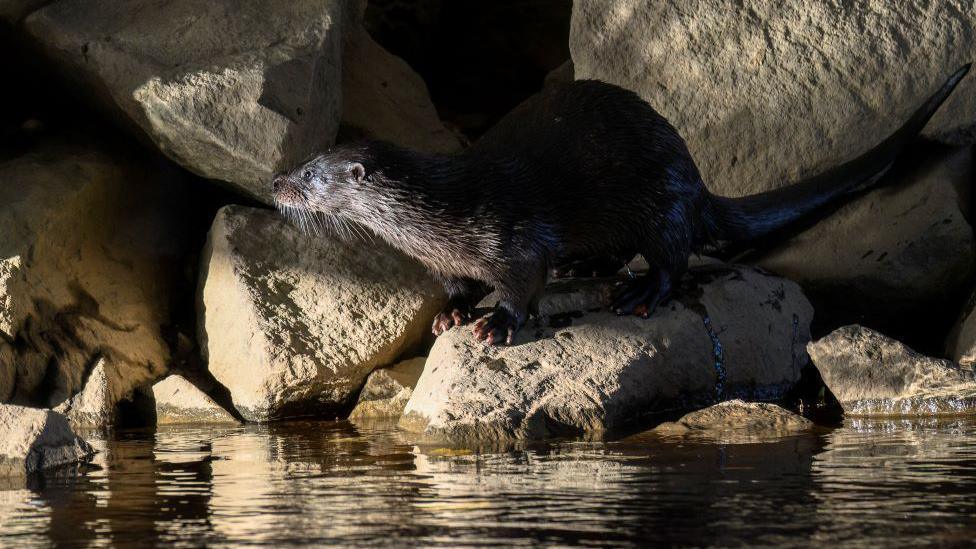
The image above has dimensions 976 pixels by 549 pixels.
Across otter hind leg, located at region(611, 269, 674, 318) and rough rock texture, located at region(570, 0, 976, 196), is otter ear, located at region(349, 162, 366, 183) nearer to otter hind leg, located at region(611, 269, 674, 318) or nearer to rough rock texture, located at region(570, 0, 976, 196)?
otter hind leg, located at region(611, 269, 674, 318)

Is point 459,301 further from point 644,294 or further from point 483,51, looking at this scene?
point 483,51

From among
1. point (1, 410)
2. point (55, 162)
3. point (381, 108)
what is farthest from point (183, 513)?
point (381, 108)

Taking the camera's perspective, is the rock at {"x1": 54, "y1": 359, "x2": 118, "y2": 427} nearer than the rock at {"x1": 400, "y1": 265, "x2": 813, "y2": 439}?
No

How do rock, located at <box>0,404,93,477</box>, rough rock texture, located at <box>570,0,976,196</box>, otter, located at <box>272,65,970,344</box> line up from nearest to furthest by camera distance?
rock, located at <box>0,404,93,477</box> < otter, located at <box>272,65,970,344</box> < rough rock texture, located at <box>570,0,976,196</box>

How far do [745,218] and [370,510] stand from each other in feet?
9.17

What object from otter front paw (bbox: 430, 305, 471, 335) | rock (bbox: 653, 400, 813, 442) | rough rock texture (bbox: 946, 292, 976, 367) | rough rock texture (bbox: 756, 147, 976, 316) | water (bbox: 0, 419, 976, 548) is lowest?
water (bbox: 0, 419, 976, 548)

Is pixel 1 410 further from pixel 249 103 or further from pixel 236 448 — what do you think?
pixel 249 103

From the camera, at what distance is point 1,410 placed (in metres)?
3.74

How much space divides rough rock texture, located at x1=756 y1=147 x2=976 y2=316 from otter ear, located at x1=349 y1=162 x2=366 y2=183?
1.82m

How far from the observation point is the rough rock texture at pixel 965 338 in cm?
468

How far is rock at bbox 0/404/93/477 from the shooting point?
363 centimetres

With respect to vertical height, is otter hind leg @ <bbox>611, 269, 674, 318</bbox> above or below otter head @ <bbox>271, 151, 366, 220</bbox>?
below

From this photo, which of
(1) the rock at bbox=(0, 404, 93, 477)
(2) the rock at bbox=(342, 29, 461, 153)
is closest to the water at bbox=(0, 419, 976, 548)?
(1) the rock at bbox=(0, 404, 93, 477)

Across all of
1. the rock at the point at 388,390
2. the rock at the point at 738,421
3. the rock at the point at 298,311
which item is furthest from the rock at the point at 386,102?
the rock at the point at 738,421
